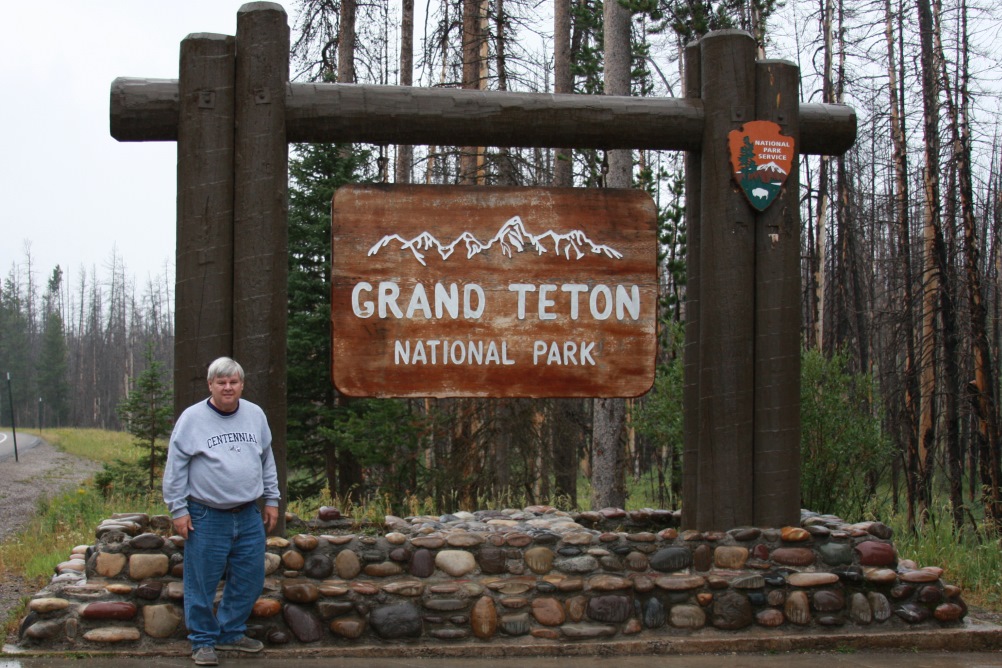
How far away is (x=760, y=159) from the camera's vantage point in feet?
19.2

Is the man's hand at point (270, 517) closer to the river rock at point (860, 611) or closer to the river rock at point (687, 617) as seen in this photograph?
the river rock at point (687, 617)

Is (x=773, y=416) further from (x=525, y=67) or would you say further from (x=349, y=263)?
(x=525, y=67)

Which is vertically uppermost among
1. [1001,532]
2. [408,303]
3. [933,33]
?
[933,33]

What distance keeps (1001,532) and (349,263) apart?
848cm

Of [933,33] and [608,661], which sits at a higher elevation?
[933,33]

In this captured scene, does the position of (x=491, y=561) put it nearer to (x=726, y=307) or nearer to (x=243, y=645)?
(x=243, y=645)

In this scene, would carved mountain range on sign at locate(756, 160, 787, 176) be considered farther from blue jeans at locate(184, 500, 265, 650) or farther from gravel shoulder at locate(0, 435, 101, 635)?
gravel shoulder at locate(0, 435, 101, 635)

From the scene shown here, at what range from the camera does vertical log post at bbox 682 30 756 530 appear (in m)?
5.83

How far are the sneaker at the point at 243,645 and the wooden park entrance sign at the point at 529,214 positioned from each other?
3.15 feet

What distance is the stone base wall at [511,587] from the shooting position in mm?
5250

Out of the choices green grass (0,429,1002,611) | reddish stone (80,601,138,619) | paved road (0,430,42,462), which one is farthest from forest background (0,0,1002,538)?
paved road (0,430,42,462)

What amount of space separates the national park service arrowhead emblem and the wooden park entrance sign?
0.12ft

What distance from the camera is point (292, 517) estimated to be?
654 cm

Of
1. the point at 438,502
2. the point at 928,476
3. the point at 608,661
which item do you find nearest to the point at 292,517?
the point at 608,661
